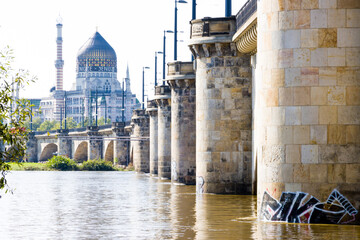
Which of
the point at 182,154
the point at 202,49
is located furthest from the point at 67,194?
the point at 202,49

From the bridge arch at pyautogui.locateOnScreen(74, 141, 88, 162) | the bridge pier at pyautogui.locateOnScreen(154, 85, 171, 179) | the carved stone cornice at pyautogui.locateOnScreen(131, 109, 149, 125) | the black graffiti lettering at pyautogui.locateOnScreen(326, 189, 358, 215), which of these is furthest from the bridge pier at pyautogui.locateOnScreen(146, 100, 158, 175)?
the bridge arch at pyautogui.locateOnScreen(74, 141, 88, 162)

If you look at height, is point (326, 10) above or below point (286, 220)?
above

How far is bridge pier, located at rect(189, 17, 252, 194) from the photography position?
148ft

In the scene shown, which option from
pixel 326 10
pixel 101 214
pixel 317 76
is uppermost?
pixel 326 10

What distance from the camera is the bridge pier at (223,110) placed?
45250mm

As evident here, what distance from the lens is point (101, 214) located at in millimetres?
36281

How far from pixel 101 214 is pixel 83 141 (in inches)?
4219

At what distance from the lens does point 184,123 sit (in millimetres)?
59438

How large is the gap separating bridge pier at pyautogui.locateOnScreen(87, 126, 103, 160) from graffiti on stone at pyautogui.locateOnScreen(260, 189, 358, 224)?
102 m

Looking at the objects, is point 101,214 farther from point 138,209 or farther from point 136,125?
point 136,125

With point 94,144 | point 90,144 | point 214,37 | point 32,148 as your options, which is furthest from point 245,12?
point 32,148

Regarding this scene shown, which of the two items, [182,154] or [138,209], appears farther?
[182,154]

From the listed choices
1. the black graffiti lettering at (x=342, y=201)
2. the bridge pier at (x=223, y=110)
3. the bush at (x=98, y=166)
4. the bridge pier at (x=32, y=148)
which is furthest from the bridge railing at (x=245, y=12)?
the bridge pier at (x=32, y=148)

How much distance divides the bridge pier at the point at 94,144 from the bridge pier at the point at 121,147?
1090 cm
